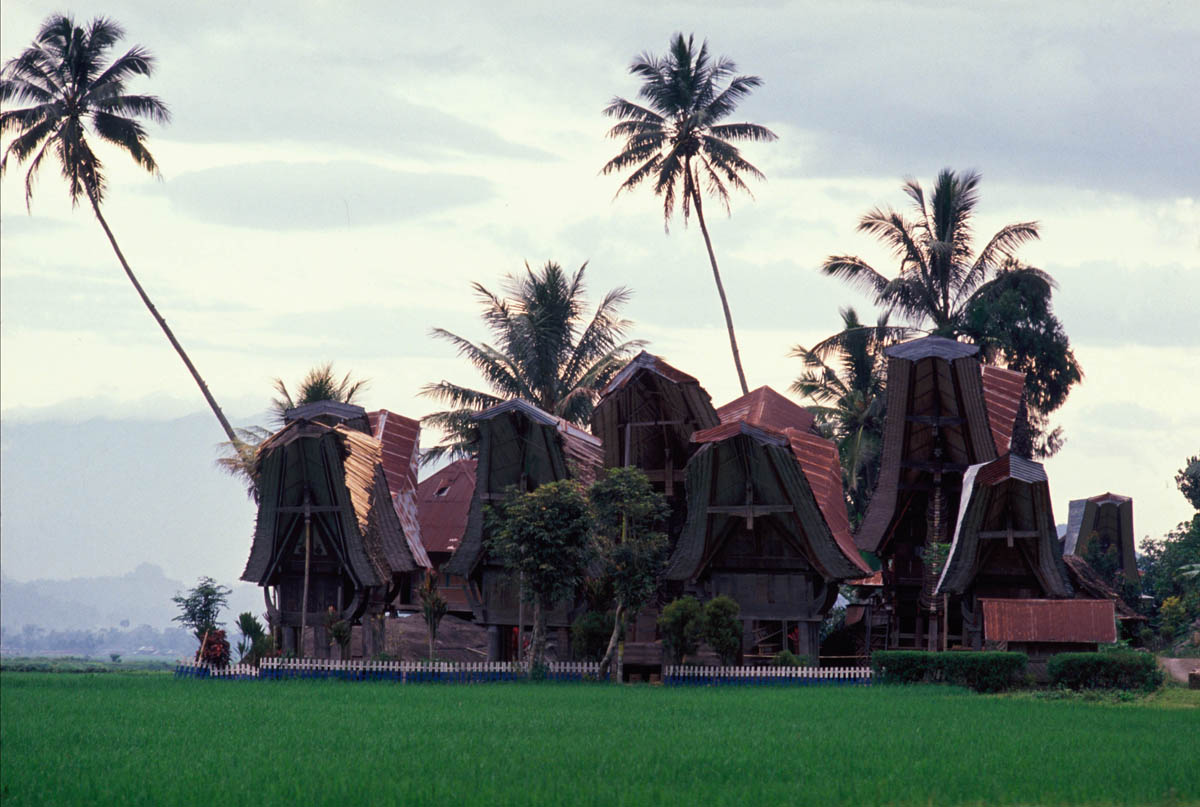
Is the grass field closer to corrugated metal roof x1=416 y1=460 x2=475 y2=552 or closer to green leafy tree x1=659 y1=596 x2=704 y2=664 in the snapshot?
green leafy tree x1=659 y1=596 x2=704 y2=664

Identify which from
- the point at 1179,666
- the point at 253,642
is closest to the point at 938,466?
the point at 1179,666

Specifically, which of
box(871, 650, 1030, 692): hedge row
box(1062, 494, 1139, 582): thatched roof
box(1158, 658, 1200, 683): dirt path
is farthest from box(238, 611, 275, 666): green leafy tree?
box(1062, 494, 1139, 582): thatched roof

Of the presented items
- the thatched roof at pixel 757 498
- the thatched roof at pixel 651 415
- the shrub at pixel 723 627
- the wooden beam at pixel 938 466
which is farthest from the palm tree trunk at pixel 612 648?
the wooden beam at pixel 938 466

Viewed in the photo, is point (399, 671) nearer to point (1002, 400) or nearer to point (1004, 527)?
point (1004, 527)

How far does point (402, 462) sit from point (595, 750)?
26624 mm

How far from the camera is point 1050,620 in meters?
34.2

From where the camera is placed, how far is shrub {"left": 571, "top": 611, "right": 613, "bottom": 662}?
37.8 meters

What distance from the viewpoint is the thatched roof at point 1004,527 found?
37.2m

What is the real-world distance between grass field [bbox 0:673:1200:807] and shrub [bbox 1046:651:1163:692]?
29.0 inches

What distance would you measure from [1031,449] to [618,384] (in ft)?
53.3

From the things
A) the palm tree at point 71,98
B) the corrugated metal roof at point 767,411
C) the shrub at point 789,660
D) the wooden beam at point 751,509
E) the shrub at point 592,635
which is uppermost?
the palm tree at point 71,98

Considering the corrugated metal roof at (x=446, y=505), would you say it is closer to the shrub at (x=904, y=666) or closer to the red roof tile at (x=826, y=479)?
the red roof tile at (x=826, y=479)

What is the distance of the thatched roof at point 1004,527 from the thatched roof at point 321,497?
1609 cm

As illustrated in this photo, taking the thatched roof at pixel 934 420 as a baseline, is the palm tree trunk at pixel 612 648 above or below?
below
